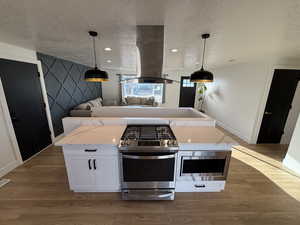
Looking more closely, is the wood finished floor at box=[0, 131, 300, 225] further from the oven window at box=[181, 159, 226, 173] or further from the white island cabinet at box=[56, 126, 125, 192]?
the oven window at box=[181, 159, 226, 173]

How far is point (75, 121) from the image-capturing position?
2250mm

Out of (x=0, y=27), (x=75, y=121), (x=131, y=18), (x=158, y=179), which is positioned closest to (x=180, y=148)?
(x=158, y=179)

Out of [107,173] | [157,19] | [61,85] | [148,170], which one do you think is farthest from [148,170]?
[61,85]

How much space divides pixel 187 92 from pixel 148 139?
567cm

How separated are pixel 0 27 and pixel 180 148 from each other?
112 inches

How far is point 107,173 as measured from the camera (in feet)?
5.85

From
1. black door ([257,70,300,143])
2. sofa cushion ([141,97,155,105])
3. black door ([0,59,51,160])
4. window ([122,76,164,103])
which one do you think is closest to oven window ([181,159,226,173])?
black door ([257,70,300,143])

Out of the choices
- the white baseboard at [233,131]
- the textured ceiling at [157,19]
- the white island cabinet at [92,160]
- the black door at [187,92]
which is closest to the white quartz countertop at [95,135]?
the white island cabinet at [92,160]

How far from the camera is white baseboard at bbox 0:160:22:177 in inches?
86.5

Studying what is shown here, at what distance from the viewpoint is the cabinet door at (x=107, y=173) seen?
5.66ft

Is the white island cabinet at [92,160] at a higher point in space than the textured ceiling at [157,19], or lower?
lower

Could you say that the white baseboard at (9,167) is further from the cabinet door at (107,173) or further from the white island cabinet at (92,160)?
the cabinet door at (107,173)

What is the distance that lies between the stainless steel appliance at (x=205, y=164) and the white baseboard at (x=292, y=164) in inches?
68.7

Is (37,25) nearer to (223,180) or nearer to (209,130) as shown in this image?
(209,130)
